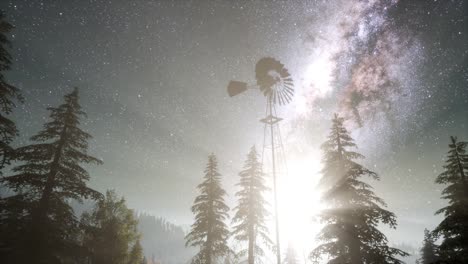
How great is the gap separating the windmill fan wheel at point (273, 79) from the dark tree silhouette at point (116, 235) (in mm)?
17116

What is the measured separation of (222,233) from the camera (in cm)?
2211

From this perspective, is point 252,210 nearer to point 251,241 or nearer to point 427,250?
point 251,241

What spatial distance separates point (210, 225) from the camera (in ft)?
72.1

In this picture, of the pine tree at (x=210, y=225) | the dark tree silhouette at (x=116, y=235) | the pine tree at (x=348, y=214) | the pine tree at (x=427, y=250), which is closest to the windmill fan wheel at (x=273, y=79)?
the pine tree at (x=348, y=214)

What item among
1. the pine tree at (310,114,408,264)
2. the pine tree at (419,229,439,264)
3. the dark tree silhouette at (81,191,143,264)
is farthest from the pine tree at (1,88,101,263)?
the pine tree at (419,229,439,264)

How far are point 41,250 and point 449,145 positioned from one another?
25.2 meters

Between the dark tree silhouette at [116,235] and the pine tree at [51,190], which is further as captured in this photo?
the dark tree silhouette at [116,235]

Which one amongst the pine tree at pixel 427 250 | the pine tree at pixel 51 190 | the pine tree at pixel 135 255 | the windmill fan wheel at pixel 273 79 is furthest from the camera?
the pine tree at pixel 427 250

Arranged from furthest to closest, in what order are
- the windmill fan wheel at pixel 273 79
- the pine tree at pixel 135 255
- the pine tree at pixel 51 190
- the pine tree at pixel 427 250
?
the pine tree at pixel 427 250
the pine tree at pixel 135 255
the windmill fan wheel at pixel 273 79
the pine tree at pixel 51 190

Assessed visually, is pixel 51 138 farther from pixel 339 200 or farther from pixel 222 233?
pixel 339 200

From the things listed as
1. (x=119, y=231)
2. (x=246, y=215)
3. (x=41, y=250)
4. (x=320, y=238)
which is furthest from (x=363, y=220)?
(x=119, y=231)

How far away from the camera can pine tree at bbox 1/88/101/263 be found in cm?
1080

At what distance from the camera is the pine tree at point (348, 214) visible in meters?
13.3

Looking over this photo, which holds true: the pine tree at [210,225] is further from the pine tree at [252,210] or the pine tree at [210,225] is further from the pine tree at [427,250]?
the pine tree at [427,250]
